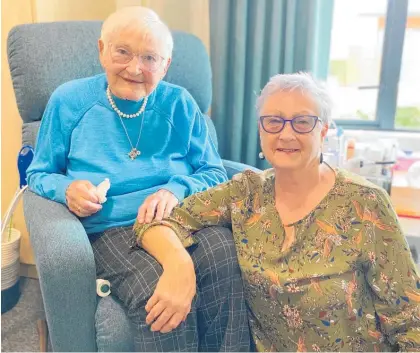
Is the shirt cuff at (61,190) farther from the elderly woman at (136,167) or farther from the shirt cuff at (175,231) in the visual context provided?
the shirt cuff at (175,231)

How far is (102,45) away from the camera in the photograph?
1.47m

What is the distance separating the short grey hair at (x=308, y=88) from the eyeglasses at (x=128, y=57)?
1.30 feet

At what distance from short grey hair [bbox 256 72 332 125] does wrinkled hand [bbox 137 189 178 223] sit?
0.38 meters

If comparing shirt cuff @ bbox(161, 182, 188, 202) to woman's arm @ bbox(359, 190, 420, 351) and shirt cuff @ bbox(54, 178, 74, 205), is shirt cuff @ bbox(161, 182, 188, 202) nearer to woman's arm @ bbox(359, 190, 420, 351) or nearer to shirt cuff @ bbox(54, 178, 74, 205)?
shirt cuff @ bbox(54, 178, 74, 205)

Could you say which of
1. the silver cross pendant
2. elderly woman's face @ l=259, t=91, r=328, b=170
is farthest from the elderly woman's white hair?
elderly woman's face @ l=259, t=91, r=328, b=170

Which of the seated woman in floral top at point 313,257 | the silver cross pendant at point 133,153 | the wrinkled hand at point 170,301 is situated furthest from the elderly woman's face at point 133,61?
the wrinkled hand at point 170,301

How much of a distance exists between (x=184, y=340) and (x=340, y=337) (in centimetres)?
36

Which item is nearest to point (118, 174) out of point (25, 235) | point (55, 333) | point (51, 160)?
point (51, 160)

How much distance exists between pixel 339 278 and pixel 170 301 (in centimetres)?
39

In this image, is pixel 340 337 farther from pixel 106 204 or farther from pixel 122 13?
pixel 122 13

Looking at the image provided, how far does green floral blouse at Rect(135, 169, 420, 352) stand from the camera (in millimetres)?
1109

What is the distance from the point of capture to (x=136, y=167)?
5.00ft

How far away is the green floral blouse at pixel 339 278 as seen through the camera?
1109mm

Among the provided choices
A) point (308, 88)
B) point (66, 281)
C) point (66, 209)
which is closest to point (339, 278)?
point (308, 88)
